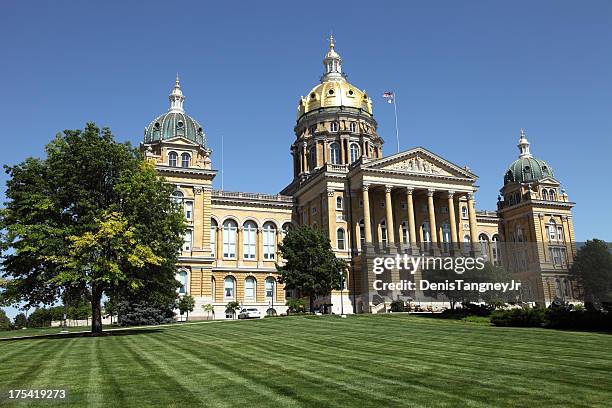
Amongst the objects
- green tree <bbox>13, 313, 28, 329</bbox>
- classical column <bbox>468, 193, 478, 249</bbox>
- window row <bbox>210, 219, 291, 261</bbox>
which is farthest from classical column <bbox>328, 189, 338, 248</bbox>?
green tree <bbox>13, 313, 28, 329</bbox>

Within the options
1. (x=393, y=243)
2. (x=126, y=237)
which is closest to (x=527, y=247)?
(x=393, y=243)

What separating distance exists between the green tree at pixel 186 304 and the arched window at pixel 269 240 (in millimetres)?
17241

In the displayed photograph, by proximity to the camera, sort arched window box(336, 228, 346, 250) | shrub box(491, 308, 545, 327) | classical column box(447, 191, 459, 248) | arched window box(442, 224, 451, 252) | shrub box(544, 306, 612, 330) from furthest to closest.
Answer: arched window box(442, 224, 451, 252) < classical column box(447, 191, 459, 248) < arched window box(336, 228, 346, 250) < shrub box(491, 308, 545, 327) < shrub box(544, 306, 612, 330)

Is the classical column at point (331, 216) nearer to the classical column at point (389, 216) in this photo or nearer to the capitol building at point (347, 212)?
the capitol building at point (347, 212)

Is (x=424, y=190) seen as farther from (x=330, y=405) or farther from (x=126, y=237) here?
(x=330, y=405)

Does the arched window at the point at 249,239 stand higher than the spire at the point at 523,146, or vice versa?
the spire at the point at 523,146

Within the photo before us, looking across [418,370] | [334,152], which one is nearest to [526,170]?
[334,152]

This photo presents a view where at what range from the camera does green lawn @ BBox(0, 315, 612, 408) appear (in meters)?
10.8

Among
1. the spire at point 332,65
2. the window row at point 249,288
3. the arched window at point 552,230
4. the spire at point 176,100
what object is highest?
the spire at point 332,65

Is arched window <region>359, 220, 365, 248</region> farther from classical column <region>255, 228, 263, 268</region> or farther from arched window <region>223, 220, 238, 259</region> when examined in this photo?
arched window <region>223, 220, 238, 259</region>

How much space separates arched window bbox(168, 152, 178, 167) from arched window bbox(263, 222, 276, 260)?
53.6 ft

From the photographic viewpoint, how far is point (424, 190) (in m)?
68.5

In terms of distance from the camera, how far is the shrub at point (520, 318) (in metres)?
30.9

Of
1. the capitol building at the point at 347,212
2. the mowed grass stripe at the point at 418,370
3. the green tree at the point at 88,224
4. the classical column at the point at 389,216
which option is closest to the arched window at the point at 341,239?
the capitol building at the point at 347,212
